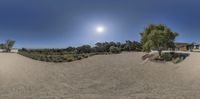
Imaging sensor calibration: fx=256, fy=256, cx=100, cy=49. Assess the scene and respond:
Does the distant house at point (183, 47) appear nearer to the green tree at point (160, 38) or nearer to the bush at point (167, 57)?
the green tree at point (160, 38)

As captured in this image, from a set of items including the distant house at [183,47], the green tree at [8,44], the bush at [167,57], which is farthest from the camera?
the distant house at [183,47]

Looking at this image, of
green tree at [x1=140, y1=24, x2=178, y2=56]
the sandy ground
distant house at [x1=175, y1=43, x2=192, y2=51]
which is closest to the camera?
the sandy ground

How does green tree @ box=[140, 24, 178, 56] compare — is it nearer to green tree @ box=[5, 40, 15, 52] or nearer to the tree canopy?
the tree canopy

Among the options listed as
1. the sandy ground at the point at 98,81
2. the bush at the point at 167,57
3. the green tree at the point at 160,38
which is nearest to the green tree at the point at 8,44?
the sandy ground at the point at 98,81

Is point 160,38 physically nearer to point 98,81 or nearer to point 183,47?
point 98,81

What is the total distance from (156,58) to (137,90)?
21493 millimetres

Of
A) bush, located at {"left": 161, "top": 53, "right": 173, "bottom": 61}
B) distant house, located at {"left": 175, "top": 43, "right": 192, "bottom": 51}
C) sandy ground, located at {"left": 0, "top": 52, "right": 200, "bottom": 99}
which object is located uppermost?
distant house, located at {"left": 175, "top": 43, "right": 192, "bottom": 51}

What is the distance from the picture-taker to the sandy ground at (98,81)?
21734mm

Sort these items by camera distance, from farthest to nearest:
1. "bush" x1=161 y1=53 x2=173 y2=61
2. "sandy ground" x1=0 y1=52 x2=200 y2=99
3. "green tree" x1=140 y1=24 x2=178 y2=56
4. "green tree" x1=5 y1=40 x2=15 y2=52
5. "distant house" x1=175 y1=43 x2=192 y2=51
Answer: "distant house" x1=175 y1=43 x2=192 y2=51 < "green tree" x1=5 y1=40 x2=15 y2=52 < "green tree" x1=140 y1=24 x2=178 y2=56 < "bush" x1=161 y1=53 x2=173 y2=61 < "sandy ground" x1=0 y1=52 x2=200 y2=99

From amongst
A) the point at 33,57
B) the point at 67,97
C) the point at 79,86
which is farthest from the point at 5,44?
the point at 67,97

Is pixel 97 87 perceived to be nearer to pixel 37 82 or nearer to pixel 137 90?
pixel 137 90

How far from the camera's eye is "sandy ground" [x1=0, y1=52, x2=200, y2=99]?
2173cm

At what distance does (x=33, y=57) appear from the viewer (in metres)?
45.6

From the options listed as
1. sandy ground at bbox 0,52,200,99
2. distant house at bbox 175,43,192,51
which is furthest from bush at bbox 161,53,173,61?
distant house at bbox 175,43,192,51
